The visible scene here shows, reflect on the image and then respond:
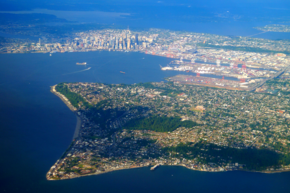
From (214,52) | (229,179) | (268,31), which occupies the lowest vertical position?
(229,179)

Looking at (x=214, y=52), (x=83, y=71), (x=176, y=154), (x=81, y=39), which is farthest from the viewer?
(x=81, y=39)

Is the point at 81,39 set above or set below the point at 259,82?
above

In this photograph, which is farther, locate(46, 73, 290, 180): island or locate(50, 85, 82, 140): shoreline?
locate(50, 85, 82, 140): shoreline

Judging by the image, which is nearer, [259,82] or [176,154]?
[176,154]

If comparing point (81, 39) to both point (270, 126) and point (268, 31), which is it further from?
point (268, 31)

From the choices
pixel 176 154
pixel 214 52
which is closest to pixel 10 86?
pixel 176 154

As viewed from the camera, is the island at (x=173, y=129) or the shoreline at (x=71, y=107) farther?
the shoreline at (x=71, y=107)

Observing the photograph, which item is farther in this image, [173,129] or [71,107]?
[71,107]

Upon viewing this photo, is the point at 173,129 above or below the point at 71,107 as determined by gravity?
below
